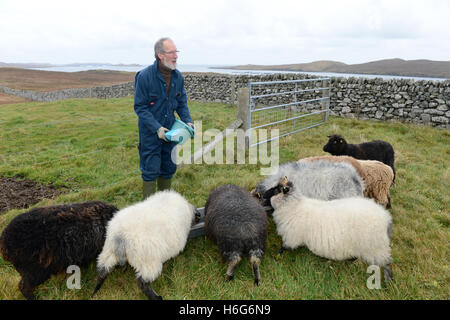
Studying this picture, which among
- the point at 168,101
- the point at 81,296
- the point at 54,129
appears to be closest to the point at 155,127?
the point at 168,101

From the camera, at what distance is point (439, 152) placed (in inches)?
326

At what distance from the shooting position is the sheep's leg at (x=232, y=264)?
10.5 feet

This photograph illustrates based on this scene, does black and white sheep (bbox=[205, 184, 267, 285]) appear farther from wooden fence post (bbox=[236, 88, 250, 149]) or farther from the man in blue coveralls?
wooden fence post (bbox=[236, 88, 250, 149])

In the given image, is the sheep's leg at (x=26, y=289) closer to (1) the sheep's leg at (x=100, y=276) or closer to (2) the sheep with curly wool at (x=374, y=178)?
(1) the sheep's leg at (x=100, y=276)

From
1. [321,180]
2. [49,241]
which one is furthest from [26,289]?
[321,180]

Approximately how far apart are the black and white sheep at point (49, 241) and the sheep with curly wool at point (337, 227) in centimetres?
234

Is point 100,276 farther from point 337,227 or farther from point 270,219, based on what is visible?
point 337,227

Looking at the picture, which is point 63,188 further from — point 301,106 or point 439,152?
point 301,106

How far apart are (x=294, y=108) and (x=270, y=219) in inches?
285

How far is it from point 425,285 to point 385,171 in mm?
2071

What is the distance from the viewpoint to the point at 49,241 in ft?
9.56

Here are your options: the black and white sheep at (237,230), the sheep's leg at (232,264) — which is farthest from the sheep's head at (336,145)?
the sheep's leg at (232,264)

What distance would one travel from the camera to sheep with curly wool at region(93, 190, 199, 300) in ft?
9.53

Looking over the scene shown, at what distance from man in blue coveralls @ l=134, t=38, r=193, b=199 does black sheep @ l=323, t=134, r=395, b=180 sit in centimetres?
345
